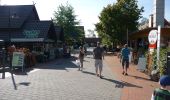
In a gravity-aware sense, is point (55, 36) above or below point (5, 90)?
A: above

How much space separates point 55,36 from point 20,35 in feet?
24.2

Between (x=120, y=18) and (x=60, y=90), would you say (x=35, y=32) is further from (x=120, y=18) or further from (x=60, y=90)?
(x=60, y=90)

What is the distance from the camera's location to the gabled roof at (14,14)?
122 ft

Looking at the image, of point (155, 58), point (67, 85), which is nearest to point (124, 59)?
point (155, 58)

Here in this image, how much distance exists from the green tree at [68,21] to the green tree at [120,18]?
30.2 ft

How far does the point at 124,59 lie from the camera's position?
19109mm

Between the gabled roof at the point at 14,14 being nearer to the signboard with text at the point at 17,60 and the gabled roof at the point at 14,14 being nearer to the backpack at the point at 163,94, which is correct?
the signboard with text at the point at 17,60

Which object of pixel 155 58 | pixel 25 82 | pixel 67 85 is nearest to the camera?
pixel 67 85

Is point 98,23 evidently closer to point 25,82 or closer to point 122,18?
point 122,18

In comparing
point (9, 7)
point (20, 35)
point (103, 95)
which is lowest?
point (103, 95)

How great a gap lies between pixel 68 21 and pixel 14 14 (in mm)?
22152

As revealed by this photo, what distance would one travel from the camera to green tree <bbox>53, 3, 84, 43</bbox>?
2361 inches

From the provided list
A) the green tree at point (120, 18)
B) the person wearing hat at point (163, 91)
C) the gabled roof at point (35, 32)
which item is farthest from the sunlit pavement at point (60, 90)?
the green tree at point (120, 18)

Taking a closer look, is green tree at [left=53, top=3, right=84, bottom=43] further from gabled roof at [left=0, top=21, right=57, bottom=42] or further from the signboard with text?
the signboard with text
